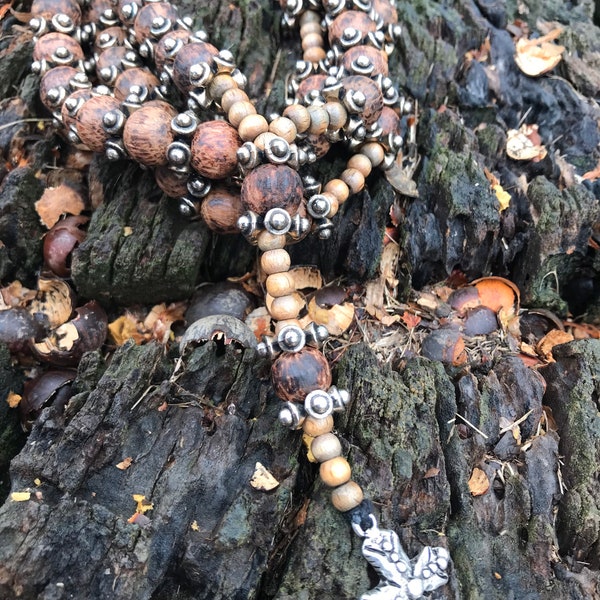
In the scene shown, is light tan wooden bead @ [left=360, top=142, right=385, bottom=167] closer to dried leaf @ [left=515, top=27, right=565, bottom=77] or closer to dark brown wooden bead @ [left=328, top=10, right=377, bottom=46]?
dark brown wooden bead @ [left=328, top=10, right=377, bottom=46]

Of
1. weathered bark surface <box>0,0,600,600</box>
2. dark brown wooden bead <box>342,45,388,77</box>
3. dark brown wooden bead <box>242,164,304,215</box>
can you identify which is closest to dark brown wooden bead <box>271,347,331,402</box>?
weathered bark surface <box>0,0,600,600</box>

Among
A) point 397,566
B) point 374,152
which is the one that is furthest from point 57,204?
point 397,566

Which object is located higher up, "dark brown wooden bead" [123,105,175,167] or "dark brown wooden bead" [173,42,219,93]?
"dark brown wooden bead" [173,42,219,93]

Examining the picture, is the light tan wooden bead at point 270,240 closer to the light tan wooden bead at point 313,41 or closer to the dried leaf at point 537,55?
the light tan wooden bead at point 313,41

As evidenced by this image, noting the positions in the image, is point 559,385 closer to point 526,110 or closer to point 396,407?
point 396,407

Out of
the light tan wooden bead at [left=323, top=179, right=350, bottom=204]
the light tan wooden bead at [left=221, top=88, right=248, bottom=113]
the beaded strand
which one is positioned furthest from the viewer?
the light tan wooden bead at [left=323, top=179, right=350, bottom=204]

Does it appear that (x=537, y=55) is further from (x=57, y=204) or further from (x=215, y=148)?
(x=57, y=204)
